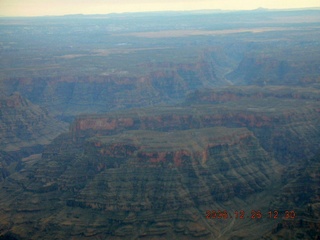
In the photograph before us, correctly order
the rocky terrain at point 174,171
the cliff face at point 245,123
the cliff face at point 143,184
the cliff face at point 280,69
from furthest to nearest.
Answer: the cliff face at point 280,69 → the cliff face at point 245,123 → the cliff face at point 143,184 → the rocky terrain at point 174,171

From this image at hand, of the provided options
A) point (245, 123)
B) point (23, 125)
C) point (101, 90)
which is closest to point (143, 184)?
point (245, 123)

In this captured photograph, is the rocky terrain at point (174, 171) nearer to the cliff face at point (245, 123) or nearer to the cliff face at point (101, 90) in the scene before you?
the cliff face at point (245, 123)

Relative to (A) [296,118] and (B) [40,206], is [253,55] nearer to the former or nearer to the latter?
(A) [296,118]

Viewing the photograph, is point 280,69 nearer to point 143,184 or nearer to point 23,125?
point 23,125

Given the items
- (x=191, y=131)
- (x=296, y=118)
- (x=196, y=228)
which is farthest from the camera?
(x=296, y=118)

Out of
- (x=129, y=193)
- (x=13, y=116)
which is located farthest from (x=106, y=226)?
(x=13, y=116)

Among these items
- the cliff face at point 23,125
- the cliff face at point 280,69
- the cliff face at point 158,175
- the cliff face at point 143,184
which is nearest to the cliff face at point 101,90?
the cliff face at point 280,69

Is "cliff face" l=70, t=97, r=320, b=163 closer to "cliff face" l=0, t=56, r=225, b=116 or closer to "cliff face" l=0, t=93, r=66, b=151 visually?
"cliff face" l=0, t=93, r=66, b=151

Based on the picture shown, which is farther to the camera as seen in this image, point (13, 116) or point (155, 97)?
point (155, 97)

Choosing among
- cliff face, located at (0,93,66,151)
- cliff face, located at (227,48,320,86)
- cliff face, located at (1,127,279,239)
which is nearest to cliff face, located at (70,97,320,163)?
cliff face, located at (1,127,279,239)
